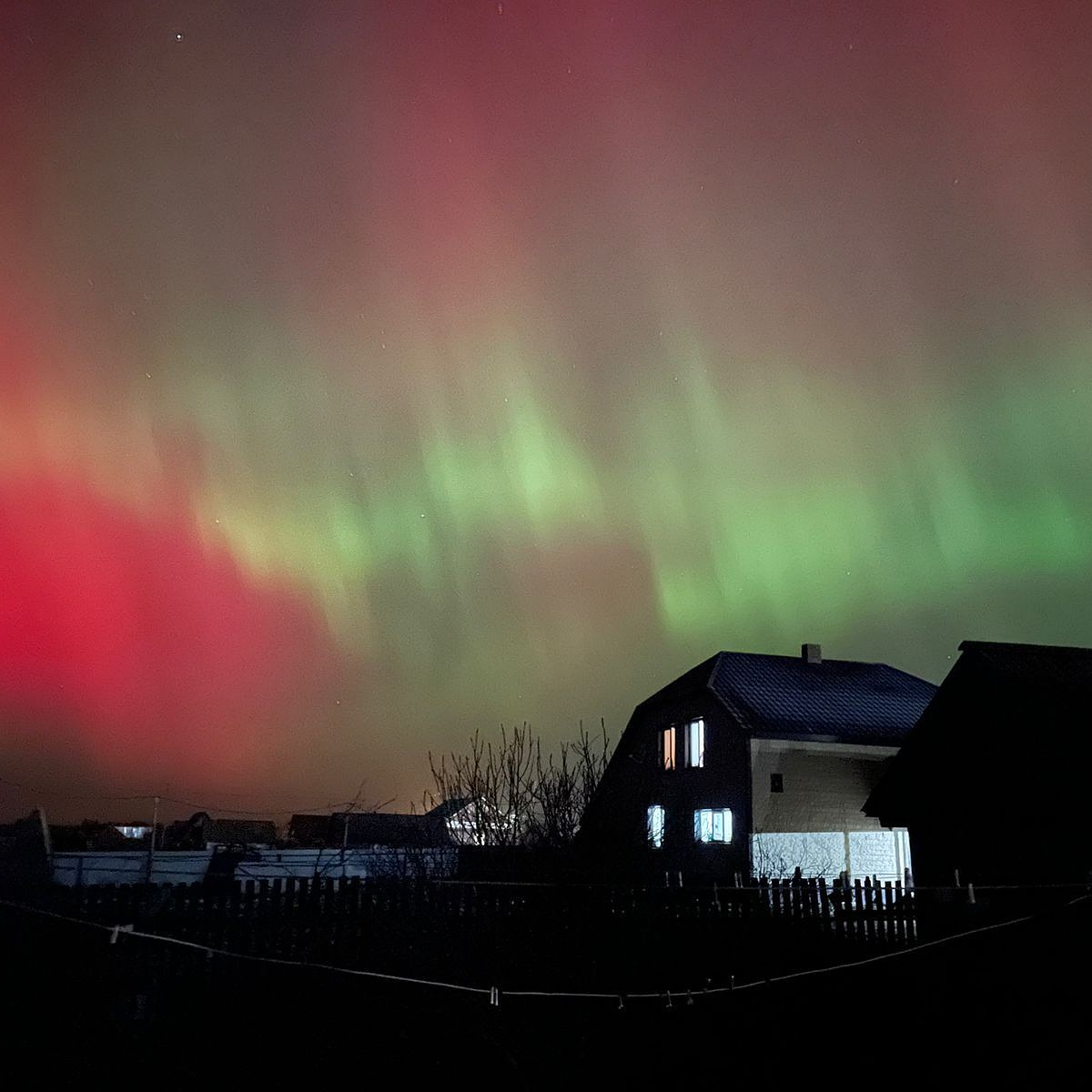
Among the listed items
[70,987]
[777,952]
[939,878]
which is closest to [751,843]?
[939,878]

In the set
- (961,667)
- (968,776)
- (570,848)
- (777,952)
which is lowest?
(777,952)

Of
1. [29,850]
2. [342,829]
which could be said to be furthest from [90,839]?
[29,850]

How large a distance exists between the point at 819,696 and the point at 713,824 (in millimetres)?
6455

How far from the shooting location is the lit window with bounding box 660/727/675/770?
3726 centimetres

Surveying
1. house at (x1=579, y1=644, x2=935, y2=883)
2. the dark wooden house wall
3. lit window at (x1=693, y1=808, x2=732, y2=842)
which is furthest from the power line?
lit window at (x1=693, y1=808, x2=732, y2=842)

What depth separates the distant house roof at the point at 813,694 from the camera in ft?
109

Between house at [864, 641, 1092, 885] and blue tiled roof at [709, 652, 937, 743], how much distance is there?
1171 cm

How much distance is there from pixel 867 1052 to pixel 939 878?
11.9m

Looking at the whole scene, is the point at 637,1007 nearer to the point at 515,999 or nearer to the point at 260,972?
the point at 515,999

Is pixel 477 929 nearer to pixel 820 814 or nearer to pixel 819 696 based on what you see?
pixel 820 814

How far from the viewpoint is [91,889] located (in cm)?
984

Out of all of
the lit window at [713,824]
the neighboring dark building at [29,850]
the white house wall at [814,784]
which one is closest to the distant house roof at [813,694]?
the white house wall at [814,784]

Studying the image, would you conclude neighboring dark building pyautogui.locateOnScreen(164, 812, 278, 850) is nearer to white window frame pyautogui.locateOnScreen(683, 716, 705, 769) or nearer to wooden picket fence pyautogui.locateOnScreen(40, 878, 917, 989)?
white window frame pyautogui.locateOnScreen(683, 716, 705, 769)

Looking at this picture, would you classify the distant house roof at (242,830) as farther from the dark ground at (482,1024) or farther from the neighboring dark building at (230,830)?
the dark ground at (482,1024)
